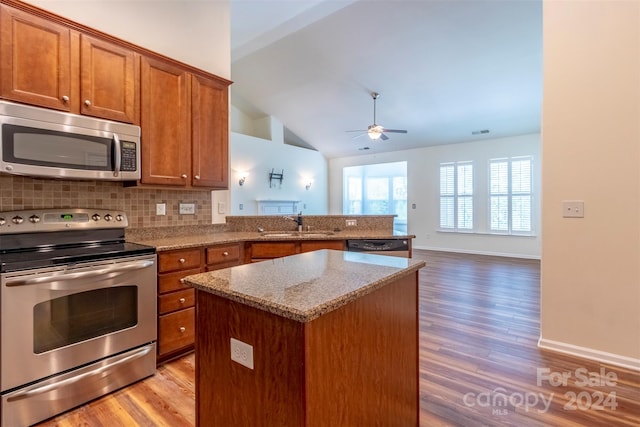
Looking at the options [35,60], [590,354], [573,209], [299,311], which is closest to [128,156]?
[35,60]

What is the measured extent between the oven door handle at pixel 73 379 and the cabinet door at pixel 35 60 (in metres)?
1.60

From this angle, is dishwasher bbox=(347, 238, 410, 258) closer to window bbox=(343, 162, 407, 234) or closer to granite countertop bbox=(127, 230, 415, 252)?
granite countertop bbox=(127, 230, 415, 252)

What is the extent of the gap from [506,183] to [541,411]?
6216 mm

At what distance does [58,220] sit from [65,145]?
0.51 m

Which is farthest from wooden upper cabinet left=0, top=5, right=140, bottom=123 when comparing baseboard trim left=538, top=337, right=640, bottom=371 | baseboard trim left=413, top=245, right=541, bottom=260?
baseboard trim left=413, top=245, right=541, bottom=260

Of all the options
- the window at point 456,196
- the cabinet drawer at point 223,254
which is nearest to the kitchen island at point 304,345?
the cabinet drawer at point 223,254

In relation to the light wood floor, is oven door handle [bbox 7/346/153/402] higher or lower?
higher

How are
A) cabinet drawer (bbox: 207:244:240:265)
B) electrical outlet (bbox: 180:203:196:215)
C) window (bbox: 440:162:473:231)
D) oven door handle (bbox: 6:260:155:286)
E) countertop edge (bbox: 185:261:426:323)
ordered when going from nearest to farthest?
countertop edge (bbox: 185:261:426:323), oven door handle (bbox: 6:260:155:286), cabinet drawer (bbox: 207:244:240:265), electrical outlet (bbox: 180:203:196:215), window (bbox: 440:162:473:231)

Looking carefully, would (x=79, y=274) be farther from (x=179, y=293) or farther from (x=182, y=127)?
(x=182, y=127)

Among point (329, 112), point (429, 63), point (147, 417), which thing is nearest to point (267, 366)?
point (147, 417)

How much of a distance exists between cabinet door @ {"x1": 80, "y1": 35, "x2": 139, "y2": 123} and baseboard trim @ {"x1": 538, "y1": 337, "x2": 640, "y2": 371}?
3.54m

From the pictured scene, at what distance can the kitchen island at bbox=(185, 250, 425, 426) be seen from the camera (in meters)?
0.93

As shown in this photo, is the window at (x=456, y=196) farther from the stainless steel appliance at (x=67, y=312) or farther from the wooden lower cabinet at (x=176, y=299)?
the stainless steel appliance at (x=67, y=312)

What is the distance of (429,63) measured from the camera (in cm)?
520
